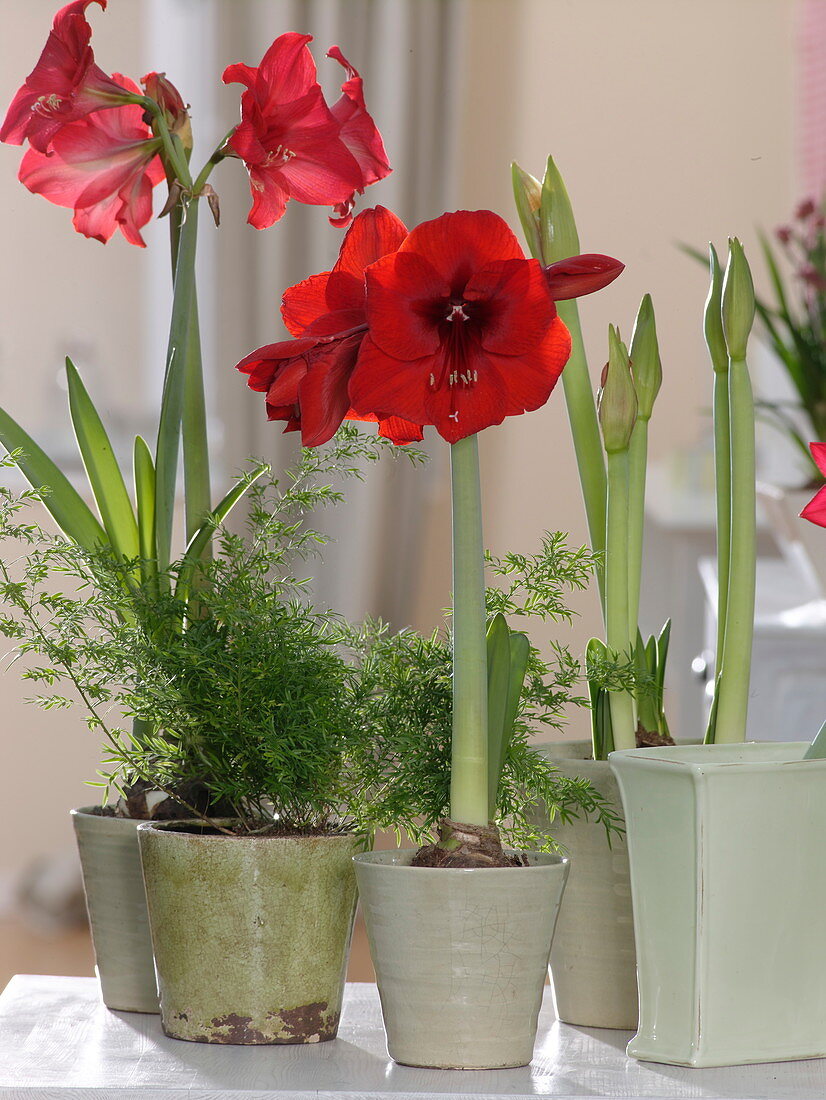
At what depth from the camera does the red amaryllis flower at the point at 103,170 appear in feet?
1.88

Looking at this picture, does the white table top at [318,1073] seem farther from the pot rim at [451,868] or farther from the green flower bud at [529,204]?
the green flower bud at [529,204]

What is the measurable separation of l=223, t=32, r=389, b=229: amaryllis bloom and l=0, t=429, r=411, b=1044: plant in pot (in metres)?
0.17

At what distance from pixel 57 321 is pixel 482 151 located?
2.71 ft

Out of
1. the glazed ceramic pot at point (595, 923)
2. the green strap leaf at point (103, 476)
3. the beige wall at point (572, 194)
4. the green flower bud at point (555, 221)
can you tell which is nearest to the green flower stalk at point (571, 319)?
the green flower bud at point (555, 221)

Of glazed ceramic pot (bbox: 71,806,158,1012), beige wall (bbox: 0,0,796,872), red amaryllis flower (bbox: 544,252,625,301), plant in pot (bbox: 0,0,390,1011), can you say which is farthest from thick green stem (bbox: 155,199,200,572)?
beige wall (bbox: 0,0,796,872)

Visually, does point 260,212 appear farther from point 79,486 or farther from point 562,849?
point 79,486

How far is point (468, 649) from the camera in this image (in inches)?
17.9

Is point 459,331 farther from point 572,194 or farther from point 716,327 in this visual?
point 572,194

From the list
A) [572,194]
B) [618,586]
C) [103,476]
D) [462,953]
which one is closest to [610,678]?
[618,586]

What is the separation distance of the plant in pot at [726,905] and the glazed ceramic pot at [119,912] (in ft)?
0.70

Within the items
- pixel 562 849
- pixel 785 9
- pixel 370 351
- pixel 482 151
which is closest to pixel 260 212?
pixel 370 351

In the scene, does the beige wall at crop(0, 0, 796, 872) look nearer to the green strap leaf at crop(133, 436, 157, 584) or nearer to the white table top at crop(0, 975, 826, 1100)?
the green strap leaf at crop(133, 436, 157, 584)

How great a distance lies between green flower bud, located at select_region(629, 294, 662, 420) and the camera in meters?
0.56

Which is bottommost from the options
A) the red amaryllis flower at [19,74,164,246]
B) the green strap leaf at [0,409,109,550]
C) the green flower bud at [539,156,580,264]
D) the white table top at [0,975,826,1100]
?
the white table top at [0,975,826,1100]
